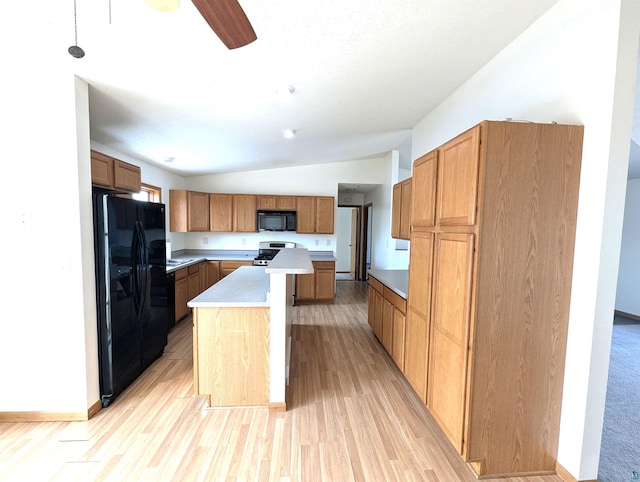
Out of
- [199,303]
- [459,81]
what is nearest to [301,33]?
[459,81]

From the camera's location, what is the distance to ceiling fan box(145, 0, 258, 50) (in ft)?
3.02

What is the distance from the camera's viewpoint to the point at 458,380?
156cm

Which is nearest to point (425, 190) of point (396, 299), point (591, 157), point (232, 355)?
point (591, 157)

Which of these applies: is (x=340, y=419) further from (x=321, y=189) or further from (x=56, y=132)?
(x=321, y=189)

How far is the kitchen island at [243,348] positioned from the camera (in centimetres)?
203

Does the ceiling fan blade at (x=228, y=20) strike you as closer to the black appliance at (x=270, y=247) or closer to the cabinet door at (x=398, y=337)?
the cabinet door at (x=398, y=337)

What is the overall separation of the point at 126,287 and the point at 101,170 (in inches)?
39.0

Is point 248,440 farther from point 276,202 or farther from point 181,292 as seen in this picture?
point 276,202

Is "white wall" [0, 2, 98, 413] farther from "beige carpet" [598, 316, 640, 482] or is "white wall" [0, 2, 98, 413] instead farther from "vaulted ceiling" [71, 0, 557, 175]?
"beige carpet" [598, 316, 640, 482]

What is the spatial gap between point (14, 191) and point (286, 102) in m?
2.02

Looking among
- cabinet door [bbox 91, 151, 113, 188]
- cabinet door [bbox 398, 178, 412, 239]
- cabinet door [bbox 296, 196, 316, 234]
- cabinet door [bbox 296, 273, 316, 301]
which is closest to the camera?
cabinet door [bbox 91, 151, 113, 188]

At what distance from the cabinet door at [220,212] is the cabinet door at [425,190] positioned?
3.66 m

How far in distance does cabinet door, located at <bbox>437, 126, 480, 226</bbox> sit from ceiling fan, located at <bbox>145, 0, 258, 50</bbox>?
1.19m

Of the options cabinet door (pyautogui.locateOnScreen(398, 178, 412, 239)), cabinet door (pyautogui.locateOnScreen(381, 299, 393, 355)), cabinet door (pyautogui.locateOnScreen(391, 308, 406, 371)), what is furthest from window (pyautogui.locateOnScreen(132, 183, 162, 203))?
cabinet door (pyautogui.locateOnScreen(391, 308, 406, 371))
